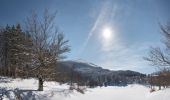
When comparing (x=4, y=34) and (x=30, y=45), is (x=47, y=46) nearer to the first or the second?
(x=30, y=45)

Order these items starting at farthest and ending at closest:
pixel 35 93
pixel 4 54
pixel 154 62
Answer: pixel 4 54
pixel 154 62
pixel 35 93

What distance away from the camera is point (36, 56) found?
74.5 ft

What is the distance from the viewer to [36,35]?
921 inches

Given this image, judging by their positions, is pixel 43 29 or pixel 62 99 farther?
pixel 43 29

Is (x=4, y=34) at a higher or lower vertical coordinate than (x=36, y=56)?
higher

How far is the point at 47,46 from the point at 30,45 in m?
1.68

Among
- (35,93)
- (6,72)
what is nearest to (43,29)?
(35,93)

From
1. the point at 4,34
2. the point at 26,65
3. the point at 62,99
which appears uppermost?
the point at 4,34

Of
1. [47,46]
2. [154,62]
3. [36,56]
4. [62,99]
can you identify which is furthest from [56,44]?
[154,62]

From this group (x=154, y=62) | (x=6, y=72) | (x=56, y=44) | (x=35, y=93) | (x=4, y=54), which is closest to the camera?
(x=35, y=93)

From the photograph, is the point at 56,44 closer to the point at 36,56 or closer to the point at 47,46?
the point at 47,46

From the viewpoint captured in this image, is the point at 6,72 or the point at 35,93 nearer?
the point at 35,93

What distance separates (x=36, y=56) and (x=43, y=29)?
9.99 feet

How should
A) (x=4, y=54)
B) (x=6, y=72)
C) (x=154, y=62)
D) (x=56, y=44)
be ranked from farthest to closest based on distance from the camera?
(x=4, y=54)
(x=6, y=72)
(x=56, y=44)
(x=154, y=62)
